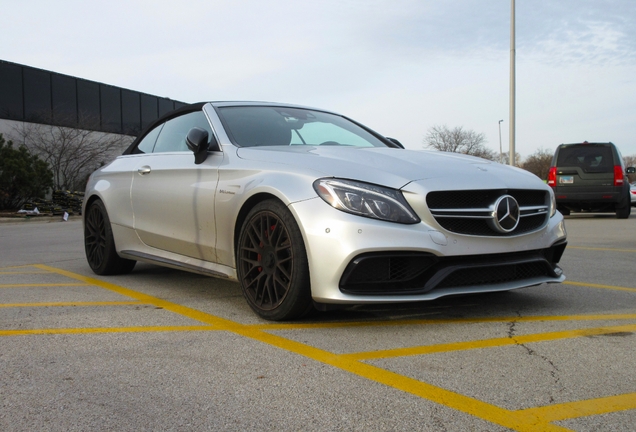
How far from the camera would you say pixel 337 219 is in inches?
143

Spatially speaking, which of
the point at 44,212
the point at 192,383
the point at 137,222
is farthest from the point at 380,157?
the point at 44,212

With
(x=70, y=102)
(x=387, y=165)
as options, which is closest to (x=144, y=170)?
(x=387, y=165)

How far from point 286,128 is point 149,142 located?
172 cm

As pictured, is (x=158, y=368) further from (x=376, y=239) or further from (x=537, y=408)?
(x=537, y=408)

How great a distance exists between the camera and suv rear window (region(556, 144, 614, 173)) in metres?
15.8

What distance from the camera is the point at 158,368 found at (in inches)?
123

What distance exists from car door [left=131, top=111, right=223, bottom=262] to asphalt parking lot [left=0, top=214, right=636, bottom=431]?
18.0 inches

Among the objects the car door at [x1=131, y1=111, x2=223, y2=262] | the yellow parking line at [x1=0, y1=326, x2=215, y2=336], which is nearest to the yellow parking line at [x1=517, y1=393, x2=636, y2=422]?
the yellow parking line at [x1=0, y1=326, x2=215, y2=336]

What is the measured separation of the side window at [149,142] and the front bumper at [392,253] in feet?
8.81

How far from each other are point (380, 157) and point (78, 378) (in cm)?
222

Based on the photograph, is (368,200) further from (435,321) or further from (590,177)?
(590,177)

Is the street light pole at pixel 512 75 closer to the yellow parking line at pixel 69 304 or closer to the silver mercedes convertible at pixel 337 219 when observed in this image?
the silver mercedes convertible at pixel 337 219

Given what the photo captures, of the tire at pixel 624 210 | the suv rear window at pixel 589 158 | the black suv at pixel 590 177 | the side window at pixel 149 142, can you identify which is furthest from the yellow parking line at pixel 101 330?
the tire at pixel 624 210

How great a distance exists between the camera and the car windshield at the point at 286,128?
16.0ft
